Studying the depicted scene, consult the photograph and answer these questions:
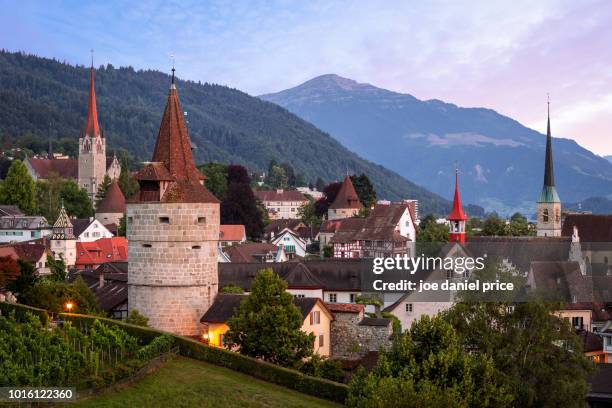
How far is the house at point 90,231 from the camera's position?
352 ft

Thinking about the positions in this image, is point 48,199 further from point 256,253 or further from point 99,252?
point 256,253

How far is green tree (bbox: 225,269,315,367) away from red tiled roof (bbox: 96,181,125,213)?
82.2 metres

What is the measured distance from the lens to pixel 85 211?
128750 mm

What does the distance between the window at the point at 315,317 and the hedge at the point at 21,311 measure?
1298 cm

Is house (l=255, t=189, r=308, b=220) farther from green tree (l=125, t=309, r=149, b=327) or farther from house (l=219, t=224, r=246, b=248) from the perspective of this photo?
green tree (l=125, t=309, r=149, b=327)

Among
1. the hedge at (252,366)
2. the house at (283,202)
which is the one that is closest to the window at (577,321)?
the hedge at (252,366)

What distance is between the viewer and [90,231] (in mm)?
108250

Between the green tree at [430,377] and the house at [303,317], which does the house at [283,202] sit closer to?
the house at [303,317]

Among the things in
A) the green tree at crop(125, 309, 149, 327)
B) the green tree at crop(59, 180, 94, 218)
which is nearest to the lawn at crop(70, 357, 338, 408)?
the green tree at crop(125, 309, 149, 327)

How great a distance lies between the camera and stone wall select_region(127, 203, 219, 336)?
47.4 m

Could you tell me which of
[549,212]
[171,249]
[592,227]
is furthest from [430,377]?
[549,212]

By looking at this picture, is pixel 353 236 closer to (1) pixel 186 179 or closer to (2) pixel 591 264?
(2) pixel 591 264

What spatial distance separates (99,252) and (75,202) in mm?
33544

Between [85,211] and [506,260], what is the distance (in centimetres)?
6593
